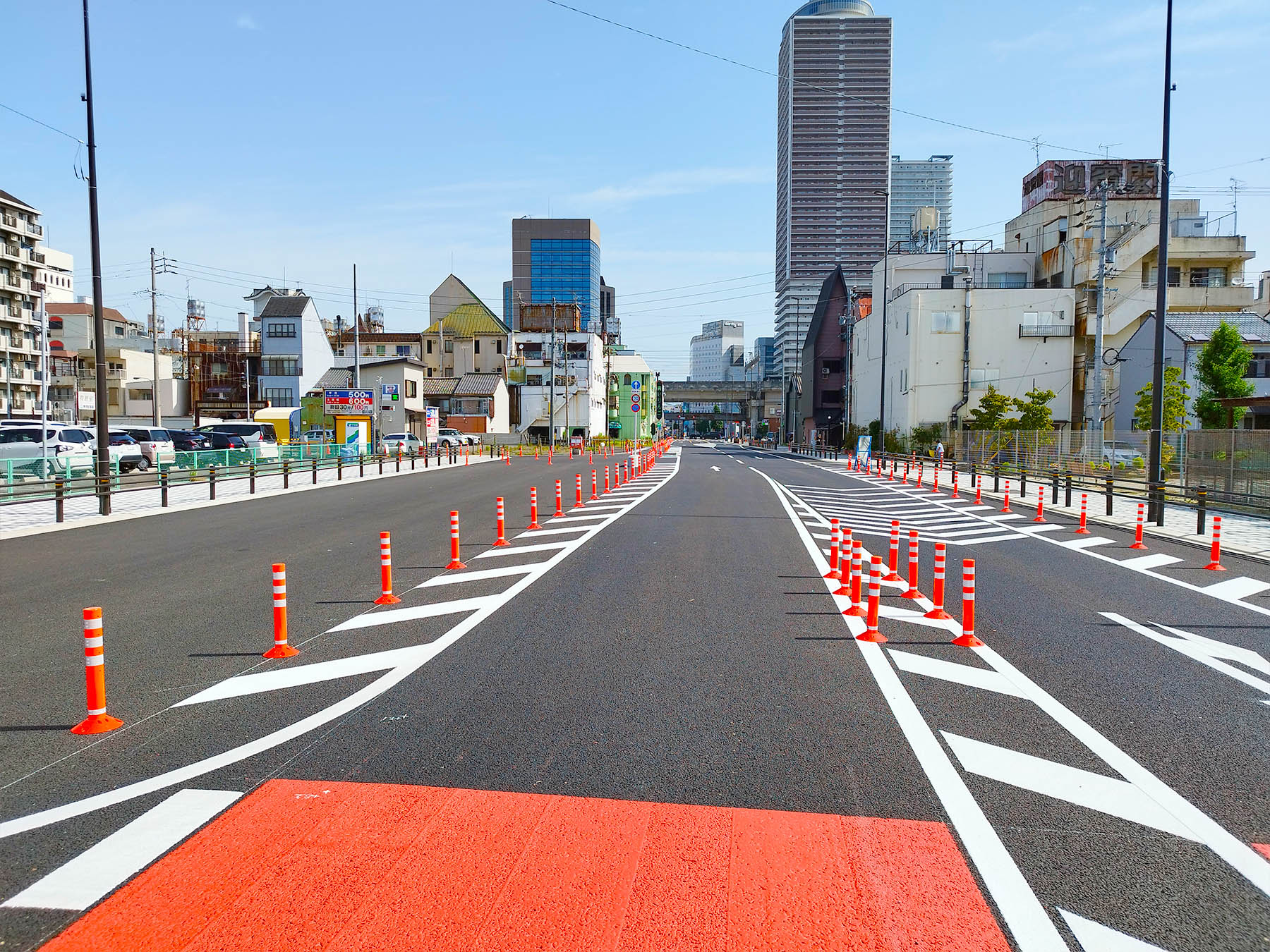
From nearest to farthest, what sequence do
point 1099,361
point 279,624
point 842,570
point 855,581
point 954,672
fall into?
point 954,672 < point 279,624 < point 855,581 < point 842,570 < point 1099,361

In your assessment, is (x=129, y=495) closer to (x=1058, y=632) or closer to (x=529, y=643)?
(x=529, y=643)

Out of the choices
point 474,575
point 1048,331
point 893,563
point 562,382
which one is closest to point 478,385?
point 562,382

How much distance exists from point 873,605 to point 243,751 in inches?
241

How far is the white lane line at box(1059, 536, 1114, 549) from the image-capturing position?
669 inches

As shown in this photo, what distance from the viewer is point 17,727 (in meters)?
6.29

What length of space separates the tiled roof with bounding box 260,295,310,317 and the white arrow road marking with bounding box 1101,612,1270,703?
74898mm

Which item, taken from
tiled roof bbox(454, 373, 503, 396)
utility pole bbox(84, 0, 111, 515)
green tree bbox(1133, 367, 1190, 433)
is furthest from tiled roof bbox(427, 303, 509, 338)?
utility pole bbox(84, 0, 111, 515)

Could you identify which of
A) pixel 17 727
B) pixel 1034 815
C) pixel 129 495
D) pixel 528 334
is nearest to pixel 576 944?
pixel 1034 815

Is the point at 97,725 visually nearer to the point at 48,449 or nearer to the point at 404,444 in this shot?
the point at 48,449

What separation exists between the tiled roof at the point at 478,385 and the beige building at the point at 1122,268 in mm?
46306

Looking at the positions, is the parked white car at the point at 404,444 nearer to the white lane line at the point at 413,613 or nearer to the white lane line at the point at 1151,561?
the white lane line at the point at 413,613

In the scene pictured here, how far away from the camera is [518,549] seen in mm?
15328

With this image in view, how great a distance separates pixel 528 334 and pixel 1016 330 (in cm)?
6013

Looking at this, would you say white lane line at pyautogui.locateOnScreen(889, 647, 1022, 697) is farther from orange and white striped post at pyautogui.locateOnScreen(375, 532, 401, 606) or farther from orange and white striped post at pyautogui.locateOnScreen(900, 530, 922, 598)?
orange and white striped post at pyautogui.locateOnScreen(375, 532, 401, 606)
